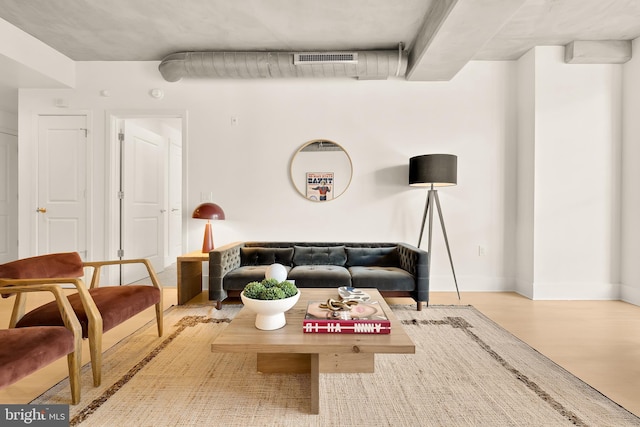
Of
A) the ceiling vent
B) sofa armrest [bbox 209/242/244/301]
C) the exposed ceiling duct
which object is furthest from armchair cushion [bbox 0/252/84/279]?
the ceiling vent

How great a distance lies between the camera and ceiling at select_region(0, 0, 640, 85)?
3002mm

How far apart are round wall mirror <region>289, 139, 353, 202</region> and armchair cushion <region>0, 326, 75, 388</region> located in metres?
2.91

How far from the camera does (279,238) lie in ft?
13.8

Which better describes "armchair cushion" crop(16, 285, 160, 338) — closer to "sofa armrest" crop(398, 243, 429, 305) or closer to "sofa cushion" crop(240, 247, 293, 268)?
"sofa cushion" crop(240, 247, 293, 268)

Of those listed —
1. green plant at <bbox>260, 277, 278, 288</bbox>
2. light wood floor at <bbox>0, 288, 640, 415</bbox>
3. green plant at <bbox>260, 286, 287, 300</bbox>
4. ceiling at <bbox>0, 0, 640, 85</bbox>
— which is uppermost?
ceiling at <bbox>0, 0, 640, 85</bbox>

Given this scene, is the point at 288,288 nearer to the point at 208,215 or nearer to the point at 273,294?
the point at 273,294

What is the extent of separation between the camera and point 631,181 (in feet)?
12.2

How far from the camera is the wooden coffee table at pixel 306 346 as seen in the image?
5.09 ft

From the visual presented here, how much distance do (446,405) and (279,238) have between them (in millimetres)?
2847

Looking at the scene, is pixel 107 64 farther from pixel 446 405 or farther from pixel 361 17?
pixel 446 405

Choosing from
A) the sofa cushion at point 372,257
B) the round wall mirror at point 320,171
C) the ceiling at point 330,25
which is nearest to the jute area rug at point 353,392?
the sofa cushion at point 372,257

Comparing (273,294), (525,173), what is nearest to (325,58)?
(525,173)

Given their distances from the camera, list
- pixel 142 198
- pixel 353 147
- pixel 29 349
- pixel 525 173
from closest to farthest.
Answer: pixel 29 349 → pixel 525 173 → pixel 353 147 → pixel 142 198

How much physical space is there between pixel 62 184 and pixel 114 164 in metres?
0.70
